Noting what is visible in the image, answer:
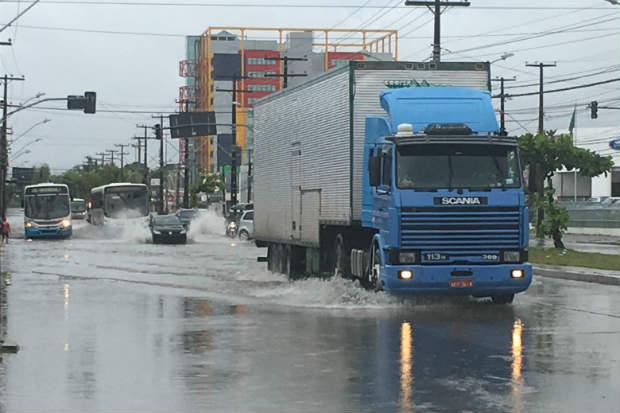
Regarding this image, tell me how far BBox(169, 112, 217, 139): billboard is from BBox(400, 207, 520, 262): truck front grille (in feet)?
177

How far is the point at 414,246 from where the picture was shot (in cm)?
1841

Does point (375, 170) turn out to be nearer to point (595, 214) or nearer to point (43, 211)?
point (43, 211)

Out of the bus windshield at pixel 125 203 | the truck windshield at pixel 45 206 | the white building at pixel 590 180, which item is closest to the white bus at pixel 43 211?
the truck windshield at pixel 45 206

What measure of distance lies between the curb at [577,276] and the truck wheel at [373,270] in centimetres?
835

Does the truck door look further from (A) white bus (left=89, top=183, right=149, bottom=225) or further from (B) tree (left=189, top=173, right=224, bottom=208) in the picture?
(B) tree (left=189, top=173, right=224, bottom=208)

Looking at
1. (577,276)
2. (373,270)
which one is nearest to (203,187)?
(577,276)

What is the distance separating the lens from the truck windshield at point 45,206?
66188 millimetres

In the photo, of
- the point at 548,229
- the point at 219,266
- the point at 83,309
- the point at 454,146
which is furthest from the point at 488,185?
the point at 548,229

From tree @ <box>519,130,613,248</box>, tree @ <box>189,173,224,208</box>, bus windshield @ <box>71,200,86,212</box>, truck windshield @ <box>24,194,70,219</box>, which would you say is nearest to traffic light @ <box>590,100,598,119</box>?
tree @ <box>519,130,613,248</box>

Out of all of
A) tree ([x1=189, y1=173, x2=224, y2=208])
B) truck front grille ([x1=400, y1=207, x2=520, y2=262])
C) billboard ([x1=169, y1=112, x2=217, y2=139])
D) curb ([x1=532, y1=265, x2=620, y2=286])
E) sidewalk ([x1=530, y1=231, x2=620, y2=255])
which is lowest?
sidewalk ([x1=530, y1=231, x2=620, y2=255])

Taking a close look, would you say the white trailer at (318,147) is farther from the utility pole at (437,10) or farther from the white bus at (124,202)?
the white bus at (124,202)

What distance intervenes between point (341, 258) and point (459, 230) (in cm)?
448

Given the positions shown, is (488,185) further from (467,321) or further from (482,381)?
(482,381)

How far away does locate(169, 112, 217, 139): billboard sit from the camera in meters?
75.4
